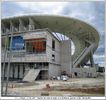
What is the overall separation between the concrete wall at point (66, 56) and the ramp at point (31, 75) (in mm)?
2254

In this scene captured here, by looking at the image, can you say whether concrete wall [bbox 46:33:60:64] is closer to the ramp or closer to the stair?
the ramp

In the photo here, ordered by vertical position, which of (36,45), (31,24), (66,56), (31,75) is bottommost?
(31,75)

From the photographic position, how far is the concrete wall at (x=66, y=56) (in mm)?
12469

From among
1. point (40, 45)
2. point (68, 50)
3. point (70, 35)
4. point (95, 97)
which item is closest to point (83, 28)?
point (70, 35)

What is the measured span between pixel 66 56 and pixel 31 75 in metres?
3.43

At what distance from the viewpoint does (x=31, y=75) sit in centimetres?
1034

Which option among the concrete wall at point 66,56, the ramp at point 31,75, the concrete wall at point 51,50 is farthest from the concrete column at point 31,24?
the ramp at point 31,75

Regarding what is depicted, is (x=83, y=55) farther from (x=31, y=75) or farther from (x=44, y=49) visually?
(x=31, y=75)

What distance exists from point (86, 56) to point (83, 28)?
10.9 feet

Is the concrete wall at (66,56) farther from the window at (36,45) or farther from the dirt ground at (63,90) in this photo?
the dirt ground at (63,90)

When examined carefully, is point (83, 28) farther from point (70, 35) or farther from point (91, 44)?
point (91, 44)

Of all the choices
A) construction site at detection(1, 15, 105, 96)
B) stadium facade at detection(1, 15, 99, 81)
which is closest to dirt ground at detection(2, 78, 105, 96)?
construction site at detection(1, 15, 105, 96)

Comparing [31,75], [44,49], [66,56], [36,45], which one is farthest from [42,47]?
[66,56]

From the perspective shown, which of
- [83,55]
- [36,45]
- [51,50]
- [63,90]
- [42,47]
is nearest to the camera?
[63,90]
